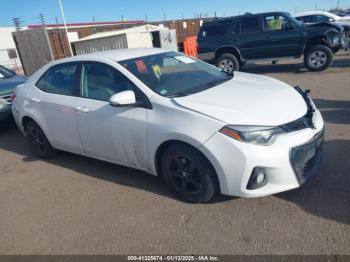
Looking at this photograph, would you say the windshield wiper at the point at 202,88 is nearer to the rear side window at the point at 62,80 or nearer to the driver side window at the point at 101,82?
the driver side window at the point at 101,82

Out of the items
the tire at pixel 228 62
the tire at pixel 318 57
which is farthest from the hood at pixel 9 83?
the tire at pixel 318 57

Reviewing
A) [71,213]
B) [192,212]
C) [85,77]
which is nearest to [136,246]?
[192,212]

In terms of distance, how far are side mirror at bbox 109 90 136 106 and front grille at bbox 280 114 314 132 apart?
1534 millimetres

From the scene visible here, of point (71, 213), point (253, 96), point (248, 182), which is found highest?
point (253, 96)

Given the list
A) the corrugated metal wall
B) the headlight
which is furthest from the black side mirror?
the corrugated metal wall

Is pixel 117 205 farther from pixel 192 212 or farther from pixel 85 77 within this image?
pixel 85 77

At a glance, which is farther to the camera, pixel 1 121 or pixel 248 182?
pixel 1 121

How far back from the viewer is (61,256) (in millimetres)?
2918

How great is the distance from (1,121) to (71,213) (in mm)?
3983

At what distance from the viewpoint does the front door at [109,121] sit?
353cm

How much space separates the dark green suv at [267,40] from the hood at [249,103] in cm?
715

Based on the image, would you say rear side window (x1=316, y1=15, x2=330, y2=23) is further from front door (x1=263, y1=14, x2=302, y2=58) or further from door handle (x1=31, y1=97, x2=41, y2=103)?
door handle (x1=31, y1=97, x2=41, y2=103)

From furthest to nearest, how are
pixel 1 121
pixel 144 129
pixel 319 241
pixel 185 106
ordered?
pixel 1 121, pixel 144 129, pixel 185 106, pixel 319 241

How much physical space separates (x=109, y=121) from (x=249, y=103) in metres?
1.60
